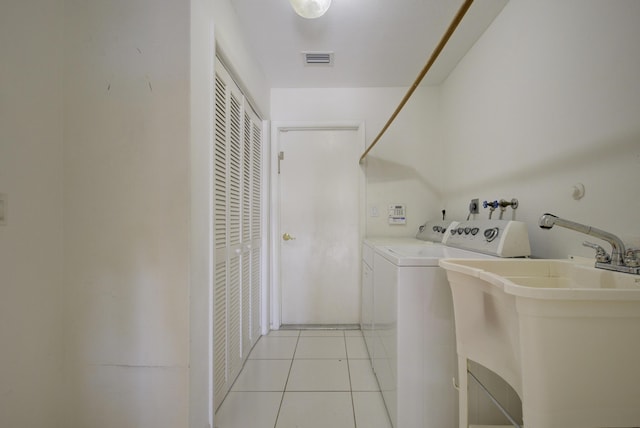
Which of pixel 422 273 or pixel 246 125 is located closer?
pixel 422 273

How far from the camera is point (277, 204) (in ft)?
8.30

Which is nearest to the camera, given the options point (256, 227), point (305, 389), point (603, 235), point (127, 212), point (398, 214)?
point (603, 235)

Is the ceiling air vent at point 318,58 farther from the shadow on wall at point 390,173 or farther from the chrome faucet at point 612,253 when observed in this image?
the chrome faucet at point 612,253

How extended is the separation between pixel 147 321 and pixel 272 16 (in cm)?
193

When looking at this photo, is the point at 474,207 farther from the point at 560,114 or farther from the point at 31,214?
the point at 31,214

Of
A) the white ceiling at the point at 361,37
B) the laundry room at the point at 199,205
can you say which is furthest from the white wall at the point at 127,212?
the white ceiling at the point at 361,37

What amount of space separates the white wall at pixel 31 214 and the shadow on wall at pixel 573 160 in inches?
87.7

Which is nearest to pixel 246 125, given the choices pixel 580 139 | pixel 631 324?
pixel 580 139

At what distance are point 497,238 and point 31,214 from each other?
6.82 feet

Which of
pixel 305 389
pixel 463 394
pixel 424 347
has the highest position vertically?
pixel 424 347

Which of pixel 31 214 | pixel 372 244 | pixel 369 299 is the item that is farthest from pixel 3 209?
pixel 369 299

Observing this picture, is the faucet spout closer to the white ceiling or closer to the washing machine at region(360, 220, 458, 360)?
the washing machine at region(360, 220, 458, 360)

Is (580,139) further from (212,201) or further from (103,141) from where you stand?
(103,141)

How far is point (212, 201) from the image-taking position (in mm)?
1272
